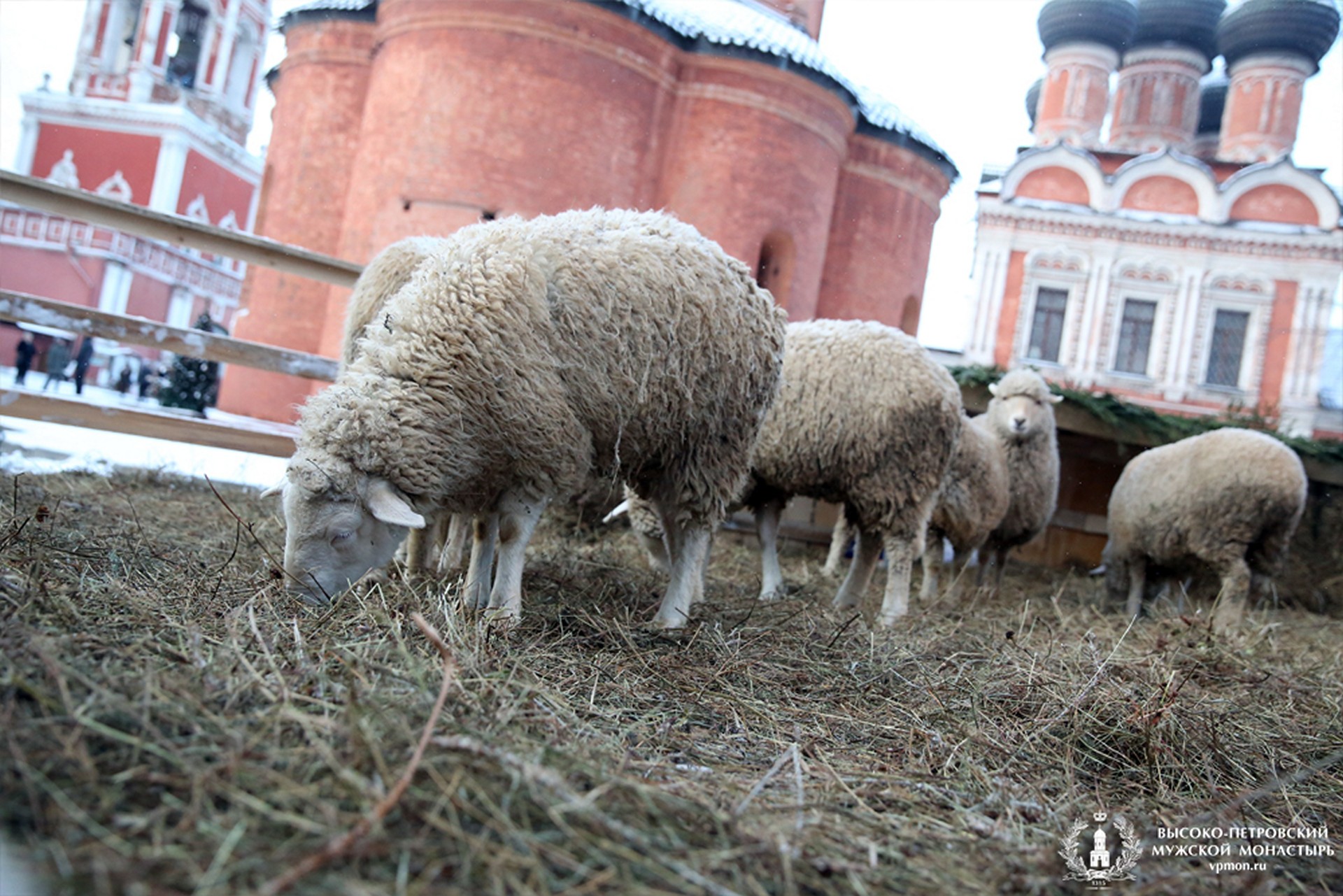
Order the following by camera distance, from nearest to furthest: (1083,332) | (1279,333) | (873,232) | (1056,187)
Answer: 1. (873,232)
2. (1279,333)
3. (1083,332)
4. (1056,187)

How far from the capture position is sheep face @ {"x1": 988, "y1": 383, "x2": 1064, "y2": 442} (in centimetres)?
719

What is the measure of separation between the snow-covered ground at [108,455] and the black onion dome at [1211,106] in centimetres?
3401

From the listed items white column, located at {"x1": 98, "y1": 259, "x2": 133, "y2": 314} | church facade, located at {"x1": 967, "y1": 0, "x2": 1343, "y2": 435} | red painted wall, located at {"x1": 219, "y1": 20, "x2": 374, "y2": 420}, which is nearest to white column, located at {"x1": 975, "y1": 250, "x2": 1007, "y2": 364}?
church facade, located at {"x1": 967, "y1": 0, "x2": 1343, "y2": 435}

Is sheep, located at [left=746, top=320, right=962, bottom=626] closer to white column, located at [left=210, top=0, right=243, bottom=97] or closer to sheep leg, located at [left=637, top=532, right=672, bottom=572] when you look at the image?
sheep leg, located at [left=637, top=532, right=672, bottom=572]

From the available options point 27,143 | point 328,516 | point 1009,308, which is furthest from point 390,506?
point 27,143

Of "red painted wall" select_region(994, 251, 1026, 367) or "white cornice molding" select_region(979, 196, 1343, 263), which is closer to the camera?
"white cornice molding" select_region(979, 196, 1343, 263)

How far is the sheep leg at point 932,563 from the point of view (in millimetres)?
6945

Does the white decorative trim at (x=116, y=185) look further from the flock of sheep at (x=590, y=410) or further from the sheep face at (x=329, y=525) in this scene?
the sheep face at (x=329, y=525)

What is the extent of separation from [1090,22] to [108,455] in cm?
2989

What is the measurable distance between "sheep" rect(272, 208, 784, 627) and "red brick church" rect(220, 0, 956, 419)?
9691 mm

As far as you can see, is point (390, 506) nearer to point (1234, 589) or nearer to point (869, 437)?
point (869, 437)

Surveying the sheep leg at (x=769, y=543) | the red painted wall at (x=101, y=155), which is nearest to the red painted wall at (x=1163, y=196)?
the sheep leg at (x=769, y=543)

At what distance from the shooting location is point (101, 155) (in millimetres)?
27234

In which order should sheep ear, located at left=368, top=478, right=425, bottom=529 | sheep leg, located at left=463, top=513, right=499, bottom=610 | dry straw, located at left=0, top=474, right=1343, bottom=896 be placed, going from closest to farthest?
dry straw, located at left=0, top=474, right=1343, bottom=896
sheep ear, located at left=368, top=478, right=425, bottom=529
sheep leg, located at left=463, top=513, right=499, bottom=610
